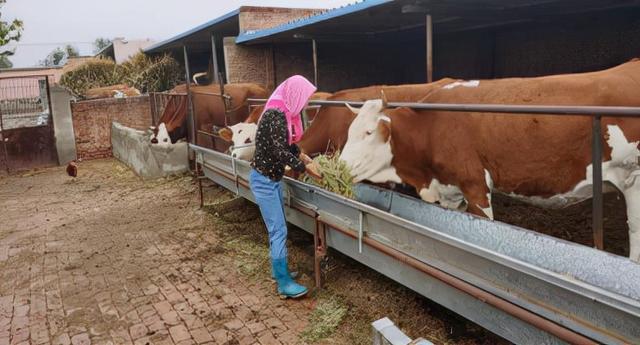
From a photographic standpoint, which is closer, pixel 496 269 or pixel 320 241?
pixel 496 269

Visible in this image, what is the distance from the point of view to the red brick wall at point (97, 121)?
13.4 meters

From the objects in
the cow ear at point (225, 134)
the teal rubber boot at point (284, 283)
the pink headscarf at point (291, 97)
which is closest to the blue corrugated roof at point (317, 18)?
the cow ear at point (225, 134)

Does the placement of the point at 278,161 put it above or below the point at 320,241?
above

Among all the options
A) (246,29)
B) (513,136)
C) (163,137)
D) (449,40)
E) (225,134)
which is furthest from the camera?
(449,40)

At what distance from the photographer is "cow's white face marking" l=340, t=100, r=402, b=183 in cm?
452

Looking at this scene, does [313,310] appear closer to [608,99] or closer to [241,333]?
[241,333]

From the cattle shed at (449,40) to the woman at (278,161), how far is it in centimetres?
368

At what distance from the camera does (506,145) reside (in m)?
3.84

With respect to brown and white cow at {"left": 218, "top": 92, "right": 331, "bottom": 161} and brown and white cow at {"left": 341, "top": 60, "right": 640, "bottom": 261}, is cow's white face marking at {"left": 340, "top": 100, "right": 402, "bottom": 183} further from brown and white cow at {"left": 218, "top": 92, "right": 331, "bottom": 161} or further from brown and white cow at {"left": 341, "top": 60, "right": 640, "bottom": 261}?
brown and white cow at {"left": 218, "top": 92, "right": 331, "bottom": 161}

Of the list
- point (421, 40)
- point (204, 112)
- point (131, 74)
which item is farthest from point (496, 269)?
point (131, 74)

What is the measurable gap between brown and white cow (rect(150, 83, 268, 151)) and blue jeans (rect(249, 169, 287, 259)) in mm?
5146

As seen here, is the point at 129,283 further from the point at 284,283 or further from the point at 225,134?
the point at 225,134

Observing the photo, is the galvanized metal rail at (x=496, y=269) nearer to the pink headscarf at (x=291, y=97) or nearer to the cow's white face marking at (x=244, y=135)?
the pink headscarf at (x=291, y=97)

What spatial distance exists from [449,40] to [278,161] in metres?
11.2
